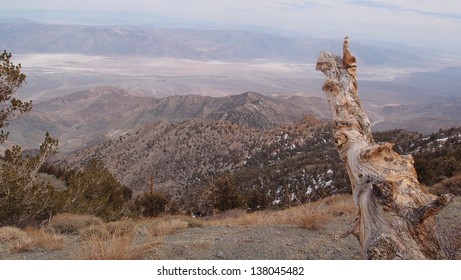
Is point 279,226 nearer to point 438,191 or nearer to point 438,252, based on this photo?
point 438,252

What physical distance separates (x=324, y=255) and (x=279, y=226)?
5.61 ft

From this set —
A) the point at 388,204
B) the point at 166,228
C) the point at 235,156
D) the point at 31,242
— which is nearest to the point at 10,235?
the point at 31,242

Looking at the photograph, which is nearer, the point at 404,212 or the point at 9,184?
the point at 404,212

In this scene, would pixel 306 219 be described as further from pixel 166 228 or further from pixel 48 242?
pixel 48 242

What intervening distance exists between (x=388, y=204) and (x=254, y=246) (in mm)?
2608

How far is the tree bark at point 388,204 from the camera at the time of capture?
4059 millimetres

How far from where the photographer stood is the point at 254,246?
6.27m

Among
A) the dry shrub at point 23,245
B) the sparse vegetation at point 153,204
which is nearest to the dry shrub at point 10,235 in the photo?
the dry shrub at point 23,245

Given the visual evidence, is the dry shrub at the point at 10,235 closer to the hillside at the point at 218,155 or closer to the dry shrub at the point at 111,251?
the dry shrub at the point at 111,251

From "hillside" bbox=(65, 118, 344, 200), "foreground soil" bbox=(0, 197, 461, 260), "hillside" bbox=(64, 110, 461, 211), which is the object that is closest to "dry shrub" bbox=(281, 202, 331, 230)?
"foreground soil" bbox=(0, 197, 461, 260)

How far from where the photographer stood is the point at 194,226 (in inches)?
362

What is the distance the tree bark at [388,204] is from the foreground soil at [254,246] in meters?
1.29

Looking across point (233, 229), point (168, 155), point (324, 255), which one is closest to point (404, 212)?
point (324, 255)

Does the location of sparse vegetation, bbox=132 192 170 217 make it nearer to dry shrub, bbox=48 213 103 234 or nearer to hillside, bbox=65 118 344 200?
dry shrub, bbox=48 213 103 234
